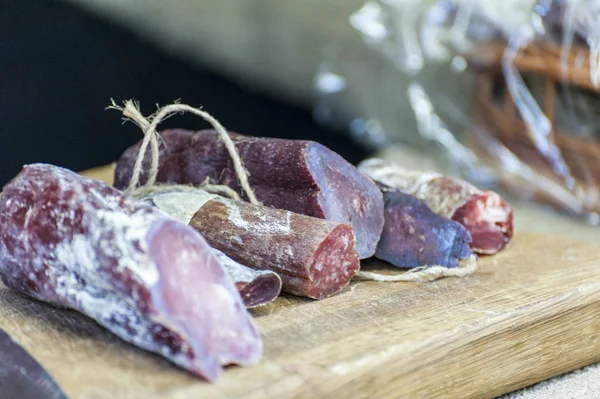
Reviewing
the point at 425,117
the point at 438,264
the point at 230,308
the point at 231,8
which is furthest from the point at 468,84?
the point at 230,308

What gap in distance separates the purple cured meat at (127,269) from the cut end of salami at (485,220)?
Result: 2.29 ft

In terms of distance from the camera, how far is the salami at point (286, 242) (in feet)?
4.29

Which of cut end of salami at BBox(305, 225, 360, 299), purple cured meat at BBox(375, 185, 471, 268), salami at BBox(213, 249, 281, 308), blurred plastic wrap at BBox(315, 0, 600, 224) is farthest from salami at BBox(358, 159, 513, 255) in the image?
blurred plastic wrap at BBox(315, 0, 600, 224)

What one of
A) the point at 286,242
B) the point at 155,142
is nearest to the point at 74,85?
the point at 155,142

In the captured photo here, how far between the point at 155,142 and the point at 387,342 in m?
0.61

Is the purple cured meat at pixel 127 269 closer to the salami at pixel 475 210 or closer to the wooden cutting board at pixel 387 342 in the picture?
the wooden cutting board at pixel 387 342

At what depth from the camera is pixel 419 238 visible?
1.51m

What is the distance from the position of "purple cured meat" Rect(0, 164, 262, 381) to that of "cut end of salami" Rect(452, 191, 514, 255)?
698mm

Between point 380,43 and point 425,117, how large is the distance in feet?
1.08

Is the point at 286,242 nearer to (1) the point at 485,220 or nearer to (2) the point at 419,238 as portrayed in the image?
(2) the point at 419,238

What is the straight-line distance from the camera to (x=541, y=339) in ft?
4.37

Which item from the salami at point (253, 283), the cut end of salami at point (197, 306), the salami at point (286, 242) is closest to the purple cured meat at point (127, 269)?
the cut end of salami at point (197, 306)

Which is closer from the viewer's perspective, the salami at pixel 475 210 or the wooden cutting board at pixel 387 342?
the wooden cutting board at pixel 387 342

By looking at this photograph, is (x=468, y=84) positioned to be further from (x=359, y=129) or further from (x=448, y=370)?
(x=448, y=370)
